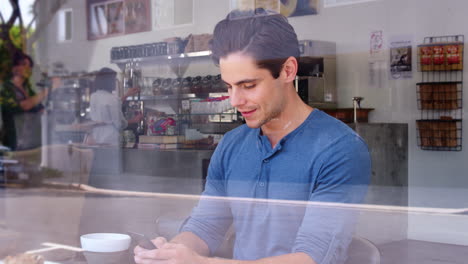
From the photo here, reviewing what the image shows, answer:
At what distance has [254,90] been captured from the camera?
176 centimetres

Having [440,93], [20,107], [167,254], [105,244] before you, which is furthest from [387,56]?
[20,107]

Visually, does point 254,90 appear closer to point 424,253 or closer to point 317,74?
point 317,74

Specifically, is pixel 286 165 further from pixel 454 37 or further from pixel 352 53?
pixel 454 37

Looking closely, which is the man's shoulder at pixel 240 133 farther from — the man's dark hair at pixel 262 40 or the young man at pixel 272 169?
the man's dark hair at pixel 262 40

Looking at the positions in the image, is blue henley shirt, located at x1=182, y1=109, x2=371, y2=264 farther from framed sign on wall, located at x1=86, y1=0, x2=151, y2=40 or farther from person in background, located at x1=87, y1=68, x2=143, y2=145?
framed sign on wall, located at x1=86, y1=0, x2=151, y2=40

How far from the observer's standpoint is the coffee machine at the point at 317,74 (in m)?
1.93

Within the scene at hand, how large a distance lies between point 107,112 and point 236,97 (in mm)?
1449

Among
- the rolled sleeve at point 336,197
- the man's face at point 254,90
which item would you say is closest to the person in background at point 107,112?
the man's face at point 254,90

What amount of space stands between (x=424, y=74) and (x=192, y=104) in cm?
123

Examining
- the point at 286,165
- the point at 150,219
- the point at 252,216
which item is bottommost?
the point at 150,219

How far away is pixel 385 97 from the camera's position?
8.77ft

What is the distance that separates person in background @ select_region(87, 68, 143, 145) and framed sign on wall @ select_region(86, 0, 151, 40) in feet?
0.78

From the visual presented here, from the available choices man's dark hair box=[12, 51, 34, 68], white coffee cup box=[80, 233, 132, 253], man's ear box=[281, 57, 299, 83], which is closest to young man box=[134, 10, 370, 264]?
man's ear box=[281, 57, 299, 83]

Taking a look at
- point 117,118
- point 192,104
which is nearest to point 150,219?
point 117,118
